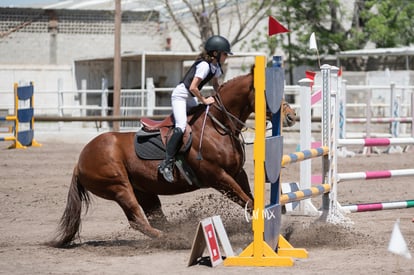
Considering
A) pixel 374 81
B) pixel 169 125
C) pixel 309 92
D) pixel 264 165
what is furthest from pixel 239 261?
pixel 374 81

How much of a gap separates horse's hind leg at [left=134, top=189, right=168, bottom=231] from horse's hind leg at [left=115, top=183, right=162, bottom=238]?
0.34m

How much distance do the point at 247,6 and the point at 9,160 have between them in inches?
692

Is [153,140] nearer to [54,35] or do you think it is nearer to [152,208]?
[152,208]

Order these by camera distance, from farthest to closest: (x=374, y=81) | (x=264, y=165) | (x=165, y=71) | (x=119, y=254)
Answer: (x=165, y=71) < (x=374, y=81) < (x=119, y=254) < (x=264, y=165)

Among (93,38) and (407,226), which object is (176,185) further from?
(93,38)

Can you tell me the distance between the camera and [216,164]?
775cm

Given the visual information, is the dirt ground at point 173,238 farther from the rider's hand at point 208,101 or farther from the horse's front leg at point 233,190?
the rider's hand at point 208,101

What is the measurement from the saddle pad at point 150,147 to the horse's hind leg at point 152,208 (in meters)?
0.57

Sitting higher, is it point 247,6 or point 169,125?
point 247,6

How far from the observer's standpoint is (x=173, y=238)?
7.83 m

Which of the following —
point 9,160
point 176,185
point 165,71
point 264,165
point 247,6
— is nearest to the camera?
point 264,165

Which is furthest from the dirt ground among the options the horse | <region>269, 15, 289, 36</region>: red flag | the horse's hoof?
<region>269, 15, 289, 36</region>: red flag

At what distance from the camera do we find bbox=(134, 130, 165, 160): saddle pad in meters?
8.05

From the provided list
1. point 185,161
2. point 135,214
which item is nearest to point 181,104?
point 185,161
